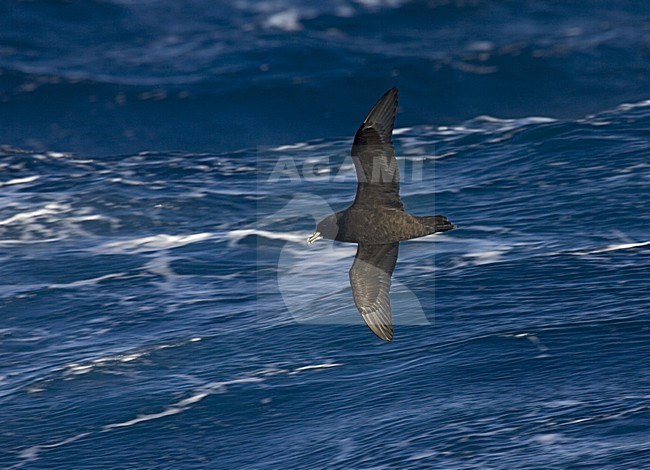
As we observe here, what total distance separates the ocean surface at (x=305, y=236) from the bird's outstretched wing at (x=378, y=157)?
318cm

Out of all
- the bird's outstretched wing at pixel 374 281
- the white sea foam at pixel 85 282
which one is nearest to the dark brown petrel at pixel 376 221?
the bird's outstretched wing at pixel 374 281

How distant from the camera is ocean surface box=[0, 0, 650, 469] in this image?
13844mm

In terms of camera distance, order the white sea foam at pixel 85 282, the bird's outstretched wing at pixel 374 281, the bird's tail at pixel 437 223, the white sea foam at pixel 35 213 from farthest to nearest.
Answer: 1. the white sea foam at pixel 35 213
2. the white sea foam at pixel 85 282
3. the bird's outstretched wing at pixel 374 281
4. the bird's tail at pixel 437 223

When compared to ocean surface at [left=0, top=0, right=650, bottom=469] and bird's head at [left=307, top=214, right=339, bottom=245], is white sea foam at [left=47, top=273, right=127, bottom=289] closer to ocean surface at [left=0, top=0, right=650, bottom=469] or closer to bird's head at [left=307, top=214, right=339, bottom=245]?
ocean surface at [left=0, top=0, right=650, bottom=469]

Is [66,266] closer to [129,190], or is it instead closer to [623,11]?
[129,190]

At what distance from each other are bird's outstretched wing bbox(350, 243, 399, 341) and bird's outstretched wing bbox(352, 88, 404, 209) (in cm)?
68

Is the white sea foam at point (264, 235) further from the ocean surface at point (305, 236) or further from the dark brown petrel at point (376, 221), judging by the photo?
the dark brown petrel at point (376, 221)

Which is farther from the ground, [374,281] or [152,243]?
[152,243]

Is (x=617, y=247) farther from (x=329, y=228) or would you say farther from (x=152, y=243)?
(x=152, y=243)

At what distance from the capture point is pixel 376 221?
11648mm

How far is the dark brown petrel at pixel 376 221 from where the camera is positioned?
37.2 feet

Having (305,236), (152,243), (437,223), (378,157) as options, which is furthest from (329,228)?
(152,243)

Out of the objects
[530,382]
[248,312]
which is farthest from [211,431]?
[530,382]

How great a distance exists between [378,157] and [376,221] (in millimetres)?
692
